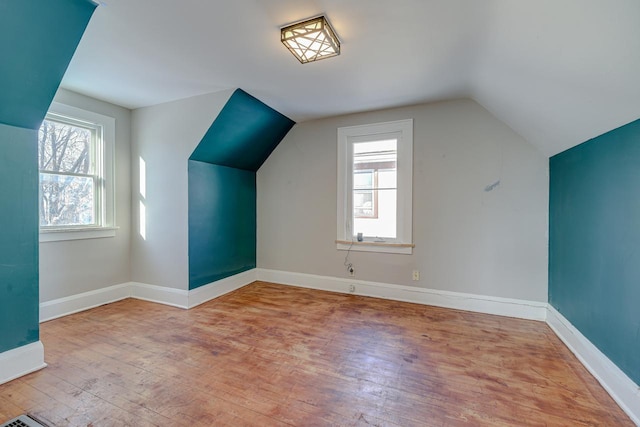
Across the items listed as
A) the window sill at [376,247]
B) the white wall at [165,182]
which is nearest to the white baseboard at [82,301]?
the white wall at [165,182]

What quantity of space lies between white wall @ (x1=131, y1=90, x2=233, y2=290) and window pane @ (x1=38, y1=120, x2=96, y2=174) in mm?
476

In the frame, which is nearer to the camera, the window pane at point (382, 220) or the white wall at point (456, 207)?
the white wall at point (456, 207)

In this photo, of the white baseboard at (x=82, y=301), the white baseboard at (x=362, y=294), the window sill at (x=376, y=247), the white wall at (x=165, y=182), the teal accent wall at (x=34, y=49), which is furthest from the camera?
the window sill at (x=376, y=247)

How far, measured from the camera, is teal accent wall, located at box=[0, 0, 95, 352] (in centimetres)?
162

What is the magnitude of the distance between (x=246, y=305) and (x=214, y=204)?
1.40 metres

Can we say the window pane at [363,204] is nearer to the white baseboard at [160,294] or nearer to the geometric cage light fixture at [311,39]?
the geometric cage light fixture at [311,39]

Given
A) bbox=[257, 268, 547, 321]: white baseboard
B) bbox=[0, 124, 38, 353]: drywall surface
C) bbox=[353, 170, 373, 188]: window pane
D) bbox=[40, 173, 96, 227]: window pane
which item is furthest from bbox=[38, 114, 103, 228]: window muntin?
bbox=[353, 170, 373, 188]: window pane

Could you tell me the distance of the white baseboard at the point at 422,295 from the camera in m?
2.87

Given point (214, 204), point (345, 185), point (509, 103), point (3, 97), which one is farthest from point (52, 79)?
point (509, 103)

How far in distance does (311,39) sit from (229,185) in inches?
96.3

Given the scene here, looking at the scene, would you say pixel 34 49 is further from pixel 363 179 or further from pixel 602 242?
pixel 602 242

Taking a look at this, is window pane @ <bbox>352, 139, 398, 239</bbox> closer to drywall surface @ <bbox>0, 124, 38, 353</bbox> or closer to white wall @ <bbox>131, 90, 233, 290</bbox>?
white wall @ <bbox>131, 90, 233, 290</bbox>

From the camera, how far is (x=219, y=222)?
364cm

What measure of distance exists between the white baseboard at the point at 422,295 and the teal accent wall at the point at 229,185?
830 mm
